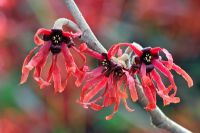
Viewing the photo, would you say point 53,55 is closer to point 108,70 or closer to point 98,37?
point 108,70

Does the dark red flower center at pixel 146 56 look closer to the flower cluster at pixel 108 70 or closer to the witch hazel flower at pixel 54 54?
the flower cluster at pixel 108 70

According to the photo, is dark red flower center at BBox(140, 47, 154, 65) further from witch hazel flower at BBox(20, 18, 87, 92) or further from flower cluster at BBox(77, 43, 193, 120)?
witch hazel flower at BBox(20, 18, 87, 92)

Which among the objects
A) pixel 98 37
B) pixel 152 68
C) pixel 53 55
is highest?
pixel 53 55

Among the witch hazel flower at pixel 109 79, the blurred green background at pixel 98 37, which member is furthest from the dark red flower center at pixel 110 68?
the blurred green background at pixel 98 37

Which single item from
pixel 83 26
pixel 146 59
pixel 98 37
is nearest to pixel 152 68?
pixel 146 59

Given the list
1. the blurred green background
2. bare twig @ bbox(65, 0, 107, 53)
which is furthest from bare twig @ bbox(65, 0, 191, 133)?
the blurred green background

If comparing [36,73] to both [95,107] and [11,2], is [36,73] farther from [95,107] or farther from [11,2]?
[11,2]
